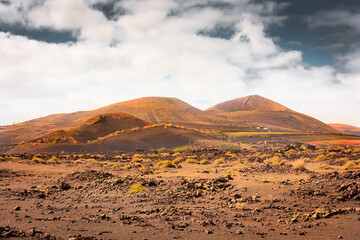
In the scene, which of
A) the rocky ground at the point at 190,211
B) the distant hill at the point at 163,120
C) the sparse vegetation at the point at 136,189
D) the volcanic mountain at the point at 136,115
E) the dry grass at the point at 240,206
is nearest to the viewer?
the rocky ground at the point at 190,211

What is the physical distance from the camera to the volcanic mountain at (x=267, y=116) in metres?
97.8

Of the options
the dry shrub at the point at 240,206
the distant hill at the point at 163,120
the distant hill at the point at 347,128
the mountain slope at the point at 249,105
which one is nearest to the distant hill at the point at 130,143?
the distant hill at the point at 163,120

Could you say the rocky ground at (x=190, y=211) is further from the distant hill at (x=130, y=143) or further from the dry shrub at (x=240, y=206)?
the distant hill at (x=130, y=143)

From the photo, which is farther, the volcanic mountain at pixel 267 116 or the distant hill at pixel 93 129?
the volcanic mountain at pixel 267 116

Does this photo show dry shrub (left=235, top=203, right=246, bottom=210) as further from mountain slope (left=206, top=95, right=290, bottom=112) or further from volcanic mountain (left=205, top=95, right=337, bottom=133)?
mountain slope (left=206, top=95, right=290, bottom=112)

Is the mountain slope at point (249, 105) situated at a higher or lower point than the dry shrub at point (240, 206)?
higher

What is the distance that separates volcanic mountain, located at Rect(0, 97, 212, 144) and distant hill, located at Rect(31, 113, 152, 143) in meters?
21.5

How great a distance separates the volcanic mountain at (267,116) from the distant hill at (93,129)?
43889 mm

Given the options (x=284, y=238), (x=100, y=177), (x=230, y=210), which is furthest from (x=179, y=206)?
(x=100, y=177)

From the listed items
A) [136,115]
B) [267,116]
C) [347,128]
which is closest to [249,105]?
[267,116]

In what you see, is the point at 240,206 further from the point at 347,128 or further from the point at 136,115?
the point at 347,128

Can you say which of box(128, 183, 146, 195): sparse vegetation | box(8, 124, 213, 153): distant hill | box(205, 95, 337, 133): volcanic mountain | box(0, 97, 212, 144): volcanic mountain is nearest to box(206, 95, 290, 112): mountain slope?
box(205, 95, 337, 133): volcanic mountain

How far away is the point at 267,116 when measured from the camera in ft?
355

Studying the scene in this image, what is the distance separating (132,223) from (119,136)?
46739 millimetres
